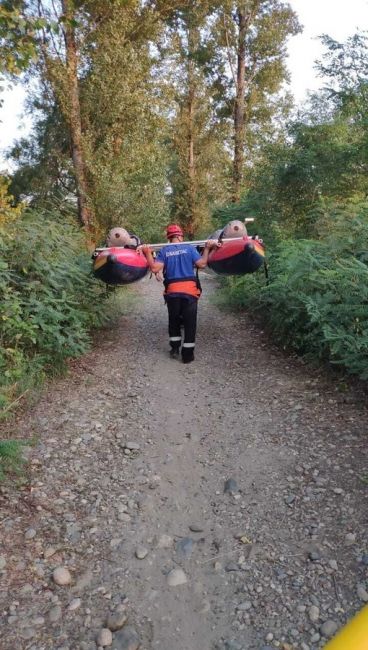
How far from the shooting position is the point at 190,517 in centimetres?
338

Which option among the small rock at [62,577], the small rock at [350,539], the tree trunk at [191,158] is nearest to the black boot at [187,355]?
the small rock at [350,539]

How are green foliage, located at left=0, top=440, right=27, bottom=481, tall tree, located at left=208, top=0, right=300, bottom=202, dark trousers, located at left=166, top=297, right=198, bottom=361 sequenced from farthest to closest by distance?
tall tree, located at left=208, top=0, right=300, bottom=202 < dark trousers, located at left=166, top=297, right=198, bottom=361 < green foliage, located at left=0, top=440, right=27, bottom=481

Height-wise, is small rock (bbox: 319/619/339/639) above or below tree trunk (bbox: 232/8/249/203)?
below

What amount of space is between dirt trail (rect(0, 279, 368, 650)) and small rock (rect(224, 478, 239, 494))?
0.01m

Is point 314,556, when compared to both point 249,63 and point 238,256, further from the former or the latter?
point 249,63

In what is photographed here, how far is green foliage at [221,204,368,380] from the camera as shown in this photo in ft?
16.0

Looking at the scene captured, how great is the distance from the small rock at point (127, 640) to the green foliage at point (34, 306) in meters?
2.59

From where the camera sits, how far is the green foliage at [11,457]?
3348mm

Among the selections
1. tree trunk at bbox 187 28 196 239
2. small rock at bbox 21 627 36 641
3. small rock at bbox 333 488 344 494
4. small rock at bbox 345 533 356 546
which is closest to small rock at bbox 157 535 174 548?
small rock at bbox 21 627 36 641

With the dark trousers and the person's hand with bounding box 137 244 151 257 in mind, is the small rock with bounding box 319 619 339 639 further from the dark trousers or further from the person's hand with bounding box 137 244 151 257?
the person's hand with bounding box 137 244 151 257

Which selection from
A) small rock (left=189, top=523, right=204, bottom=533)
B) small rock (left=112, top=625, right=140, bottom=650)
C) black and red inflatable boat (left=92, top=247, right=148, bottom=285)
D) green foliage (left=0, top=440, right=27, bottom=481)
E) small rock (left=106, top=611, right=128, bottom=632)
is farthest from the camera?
black and red inflatable boat (left=92, top=247, right=148, bottom=285)

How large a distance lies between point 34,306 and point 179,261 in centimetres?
239

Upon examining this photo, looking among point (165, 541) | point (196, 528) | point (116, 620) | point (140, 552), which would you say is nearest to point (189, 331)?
point (196, 528)

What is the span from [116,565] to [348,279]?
4.01 metres
